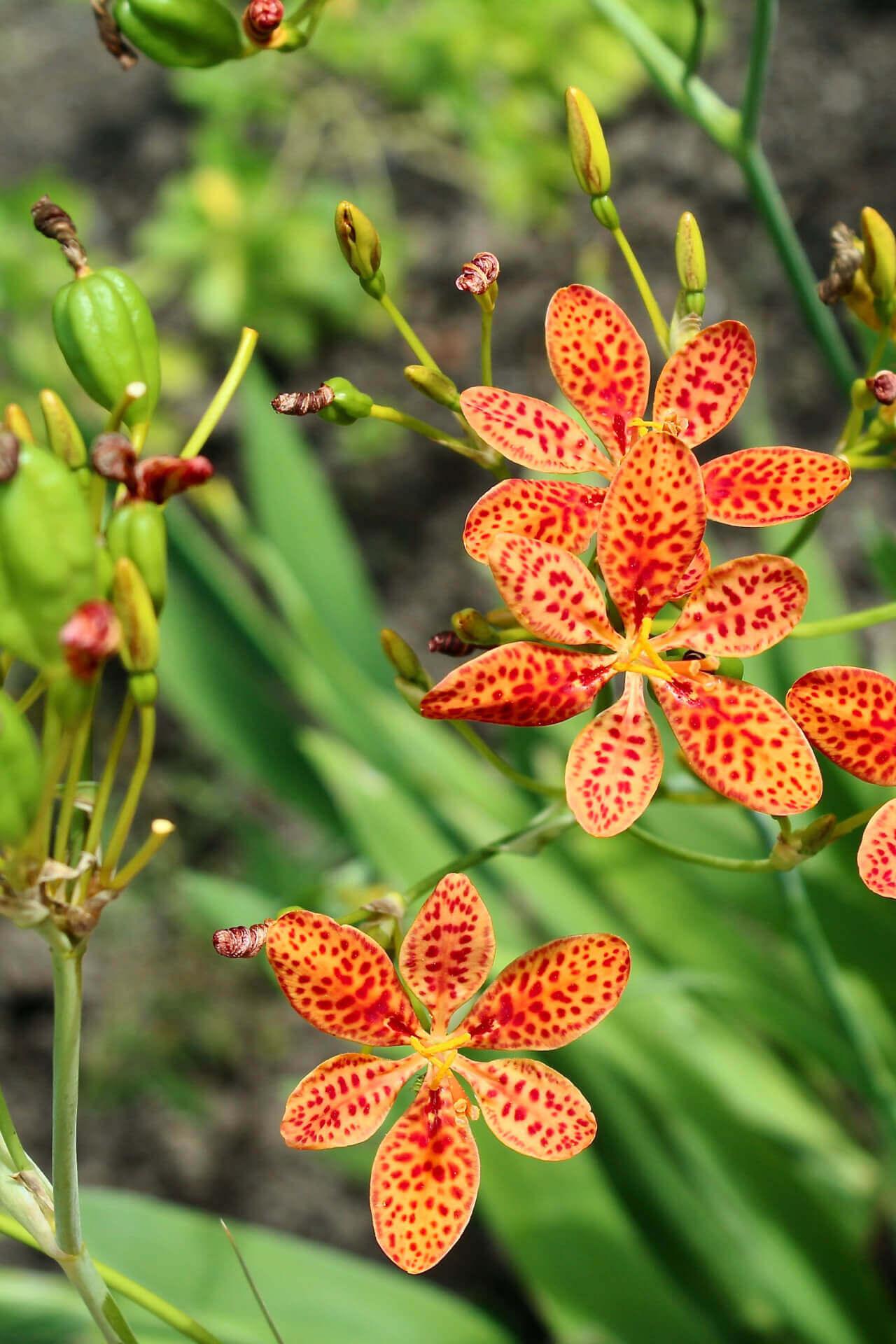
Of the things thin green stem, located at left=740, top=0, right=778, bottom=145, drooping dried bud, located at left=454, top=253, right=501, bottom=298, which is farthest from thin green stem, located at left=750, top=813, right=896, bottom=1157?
thin green stem, located at left=740, top=0, right=778, bottom=145

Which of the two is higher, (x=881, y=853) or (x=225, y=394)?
(x=225, y=394)

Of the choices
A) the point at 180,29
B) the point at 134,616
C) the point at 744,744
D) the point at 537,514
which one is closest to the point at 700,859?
the point at 744,744

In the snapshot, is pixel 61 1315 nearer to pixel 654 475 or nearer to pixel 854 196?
pixel 654 475

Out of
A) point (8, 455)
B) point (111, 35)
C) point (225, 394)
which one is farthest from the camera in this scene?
point (111, 35)

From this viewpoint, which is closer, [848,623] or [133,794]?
[133,794]

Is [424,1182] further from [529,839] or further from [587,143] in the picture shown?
[587,143]

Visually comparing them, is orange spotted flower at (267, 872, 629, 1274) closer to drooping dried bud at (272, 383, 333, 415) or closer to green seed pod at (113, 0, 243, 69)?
drooping dried bud at (272, 383, 333, 415)

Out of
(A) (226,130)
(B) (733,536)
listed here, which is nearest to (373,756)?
(B) (733,536)

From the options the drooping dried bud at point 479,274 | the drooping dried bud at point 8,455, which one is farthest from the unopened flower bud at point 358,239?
the drooping dried bud at point 8,455
